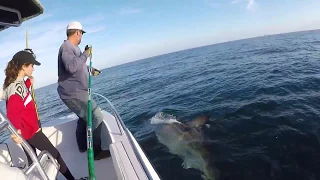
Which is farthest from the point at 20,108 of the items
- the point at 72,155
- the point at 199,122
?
the point at 199,122

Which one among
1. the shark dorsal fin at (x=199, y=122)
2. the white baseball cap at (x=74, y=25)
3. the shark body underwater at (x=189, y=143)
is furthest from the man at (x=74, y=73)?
the shark dorsal fin at (x=199, y=122)

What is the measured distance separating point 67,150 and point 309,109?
9.00m

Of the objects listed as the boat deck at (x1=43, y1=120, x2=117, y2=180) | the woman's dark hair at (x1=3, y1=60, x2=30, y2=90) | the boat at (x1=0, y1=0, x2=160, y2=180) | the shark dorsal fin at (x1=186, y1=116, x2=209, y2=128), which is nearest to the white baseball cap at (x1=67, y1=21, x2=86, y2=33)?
the woman's dark hair at (x1=3, y1=60, x2=30, y2=90)

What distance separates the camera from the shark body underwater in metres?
6.23

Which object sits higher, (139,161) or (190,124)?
(139,161)

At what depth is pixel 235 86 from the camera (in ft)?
49.3

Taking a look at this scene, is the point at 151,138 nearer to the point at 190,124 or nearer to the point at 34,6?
the point at 190,124

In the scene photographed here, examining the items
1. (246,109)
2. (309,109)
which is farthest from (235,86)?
(309,109)

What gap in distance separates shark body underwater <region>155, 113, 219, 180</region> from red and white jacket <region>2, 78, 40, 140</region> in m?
4.57

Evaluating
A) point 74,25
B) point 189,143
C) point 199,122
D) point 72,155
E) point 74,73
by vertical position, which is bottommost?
point 189,143

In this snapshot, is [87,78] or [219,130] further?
[219,130]

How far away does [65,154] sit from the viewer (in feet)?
16.9

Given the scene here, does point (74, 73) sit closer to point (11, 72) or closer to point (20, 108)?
point (11, 72)

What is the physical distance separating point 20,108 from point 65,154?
2407mm
